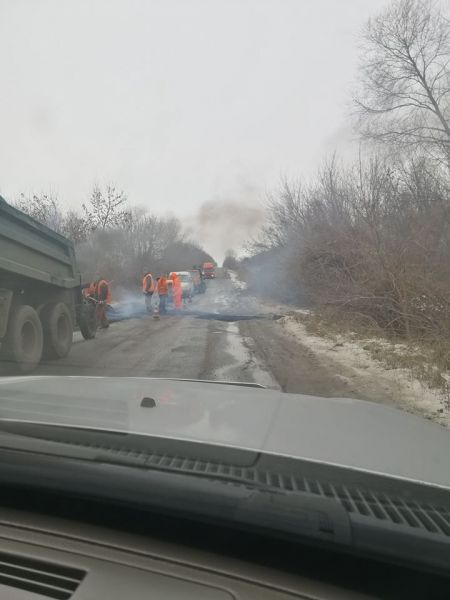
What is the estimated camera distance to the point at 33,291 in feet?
27.6

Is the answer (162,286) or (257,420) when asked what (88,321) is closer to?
(162,286)

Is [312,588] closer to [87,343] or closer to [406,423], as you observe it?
[406,423]

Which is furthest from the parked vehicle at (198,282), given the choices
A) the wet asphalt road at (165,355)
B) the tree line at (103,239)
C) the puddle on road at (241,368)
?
the puddle on road at (241,368)

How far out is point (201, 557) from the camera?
5.02 feet

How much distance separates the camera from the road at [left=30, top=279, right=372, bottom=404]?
716 centimetres

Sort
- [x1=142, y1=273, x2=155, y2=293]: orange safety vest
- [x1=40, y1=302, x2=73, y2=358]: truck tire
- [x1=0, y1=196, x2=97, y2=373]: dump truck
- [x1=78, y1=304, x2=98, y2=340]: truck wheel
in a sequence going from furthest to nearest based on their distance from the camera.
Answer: [x1=142, y1=273, x2=155, y2=293]: orange safety vest, [x1=78, y1=304, x2=98, y2=340]: truck wheel, [x1=40, y1=302, x2=73, y2=358]: truck tire, [x1=0, y1=196, x2=97, y2=373]: dump truck

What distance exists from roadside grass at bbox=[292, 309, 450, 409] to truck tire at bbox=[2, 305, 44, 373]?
5455 mm

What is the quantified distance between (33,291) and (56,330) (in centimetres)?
79

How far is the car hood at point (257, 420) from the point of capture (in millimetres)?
1906

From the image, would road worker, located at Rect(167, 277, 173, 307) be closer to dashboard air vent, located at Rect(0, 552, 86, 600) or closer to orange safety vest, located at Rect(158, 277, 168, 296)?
orange safety vest, located at Rect(158, 277, 168, 296)

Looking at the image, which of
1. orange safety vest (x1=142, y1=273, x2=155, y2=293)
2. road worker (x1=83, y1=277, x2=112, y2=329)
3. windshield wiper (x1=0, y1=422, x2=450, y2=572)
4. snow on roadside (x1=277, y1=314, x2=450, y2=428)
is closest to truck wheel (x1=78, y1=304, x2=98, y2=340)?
road worker (x1=83, y1=277, x2=112, y2=329)

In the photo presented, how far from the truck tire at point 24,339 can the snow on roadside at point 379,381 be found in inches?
184

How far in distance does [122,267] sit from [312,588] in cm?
2735

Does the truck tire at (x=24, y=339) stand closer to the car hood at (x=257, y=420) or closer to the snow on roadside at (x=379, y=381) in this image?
the car hood at (x=257, y=420)
